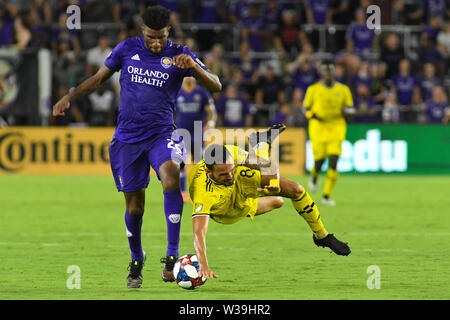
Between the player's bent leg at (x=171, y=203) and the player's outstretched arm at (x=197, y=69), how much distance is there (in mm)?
746

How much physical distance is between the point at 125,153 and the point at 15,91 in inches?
624

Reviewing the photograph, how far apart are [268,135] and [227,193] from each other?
0.75 m

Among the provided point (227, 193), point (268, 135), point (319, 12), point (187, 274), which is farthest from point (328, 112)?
point (187, 274)

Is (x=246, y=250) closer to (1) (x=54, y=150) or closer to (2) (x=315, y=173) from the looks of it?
(2) (x=315, y=173)

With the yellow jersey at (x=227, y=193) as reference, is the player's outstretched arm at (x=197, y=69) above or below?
above

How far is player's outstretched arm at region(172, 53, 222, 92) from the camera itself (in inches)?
318

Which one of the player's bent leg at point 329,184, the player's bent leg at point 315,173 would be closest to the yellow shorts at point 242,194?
the player's bent leg at point 329,184

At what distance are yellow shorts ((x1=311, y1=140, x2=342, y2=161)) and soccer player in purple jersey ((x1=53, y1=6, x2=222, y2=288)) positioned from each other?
870cm


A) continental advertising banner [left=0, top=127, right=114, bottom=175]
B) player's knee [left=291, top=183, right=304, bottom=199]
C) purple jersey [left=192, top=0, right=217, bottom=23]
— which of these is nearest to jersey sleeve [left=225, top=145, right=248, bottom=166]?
player's knee [left=291, top=183, right=304, bottom=199]

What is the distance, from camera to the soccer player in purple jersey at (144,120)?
332 inches

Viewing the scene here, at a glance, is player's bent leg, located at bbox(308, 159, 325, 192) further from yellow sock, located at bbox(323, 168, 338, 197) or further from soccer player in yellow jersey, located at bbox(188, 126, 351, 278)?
soccer player in yellow jersey, located at bbox(188, 126, 351, 278)

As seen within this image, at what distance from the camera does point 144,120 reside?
28.1 feet

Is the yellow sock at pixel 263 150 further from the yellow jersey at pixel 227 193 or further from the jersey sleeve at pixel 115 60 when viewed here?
the jersey sleeve at pixel 115 60
